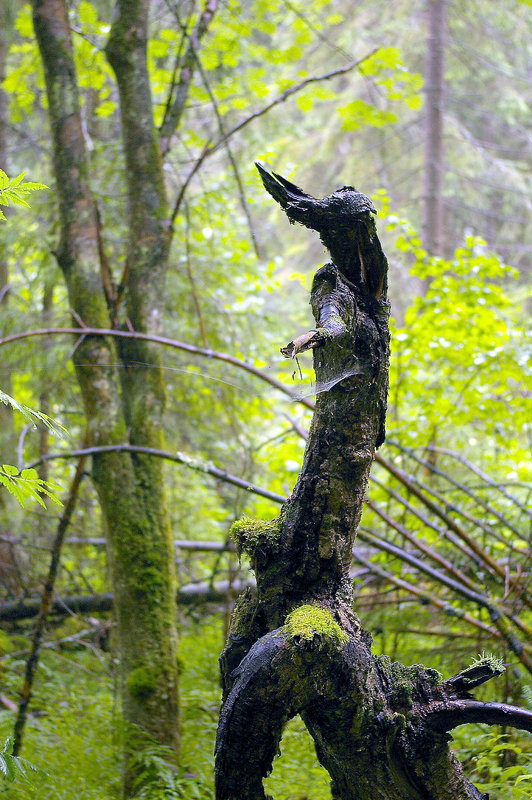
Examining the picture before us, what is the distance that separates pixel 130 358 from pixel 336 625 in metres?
2.51

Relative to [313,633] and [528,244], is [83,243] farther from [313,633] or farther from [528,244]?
[528,244]

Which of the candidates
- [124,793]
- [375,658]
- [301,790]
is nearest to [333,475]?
[375,658]

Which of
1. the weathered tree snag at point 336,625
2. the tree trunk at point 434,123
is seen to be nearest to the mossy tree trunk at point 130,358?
the weathered tree snag at point 336,625

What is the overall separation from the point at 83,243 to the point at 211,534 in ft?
13.3

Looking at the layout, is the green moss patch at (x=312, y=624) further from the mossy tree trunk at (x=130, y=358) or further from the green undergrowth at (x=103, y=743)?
the mossy tree trunk at (x=130, y=358)

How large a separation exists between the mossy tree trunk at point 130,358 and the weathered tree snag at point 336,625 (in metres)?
1.64

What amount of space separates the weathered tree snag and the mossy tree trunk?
1643 mm

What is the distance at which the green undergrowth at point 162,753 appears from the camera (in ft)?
8.32

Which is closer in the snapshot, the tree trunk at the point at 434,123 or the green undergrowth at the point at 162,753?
the green undergrowth at the point at 162,753

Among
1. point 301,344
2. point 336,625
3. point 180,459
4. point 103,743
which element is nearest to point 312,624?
point 336,625

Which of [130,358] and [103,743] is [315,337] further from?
[103,743]

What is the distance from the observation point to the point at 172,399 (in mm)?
6043

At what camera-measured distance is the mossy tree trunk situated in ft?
11.1

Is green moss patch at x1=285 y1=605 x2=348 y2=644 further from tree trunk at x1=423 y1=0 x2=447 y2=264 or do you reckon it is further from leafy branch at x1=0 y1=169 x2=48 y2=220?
tree trunk at x1=423 y1=0 x2=447 y2=264
